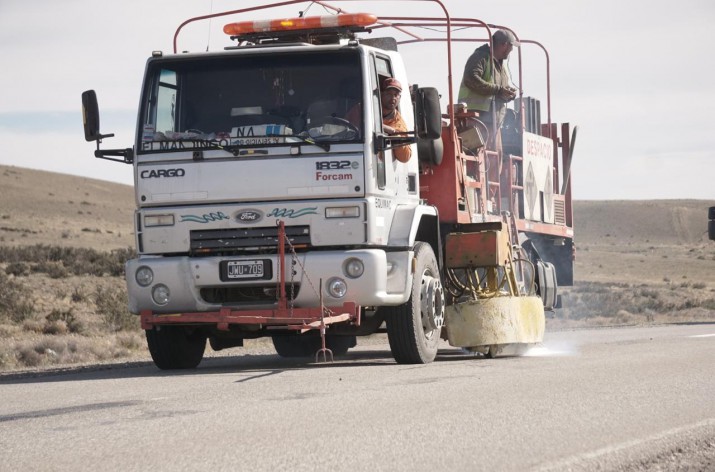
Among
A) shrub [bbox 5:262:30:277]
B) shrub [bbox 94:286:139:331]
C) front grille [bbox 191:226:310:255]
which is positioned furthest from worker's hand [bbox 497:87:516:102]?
shrub [bbox 5:262:30:277]

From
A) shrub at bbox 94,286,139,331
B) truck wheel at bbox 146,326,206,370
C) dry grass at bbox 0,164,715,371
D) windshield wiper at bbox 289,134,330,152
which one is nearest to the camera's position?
windshield wiper at bbox 289,134,330,152

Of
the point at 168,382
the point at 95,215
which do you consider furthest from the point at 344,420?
the point at 95,215

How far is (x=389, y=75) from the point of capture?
41.4ft

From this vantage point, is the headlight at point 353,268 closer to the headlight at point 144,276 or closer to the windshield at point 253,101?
the windshield at point 253,101

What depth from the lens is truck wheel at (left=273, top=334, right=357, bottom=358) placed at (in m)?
15.1

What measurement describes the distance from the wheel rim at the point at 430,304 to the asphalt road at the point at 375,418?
22.6 inches

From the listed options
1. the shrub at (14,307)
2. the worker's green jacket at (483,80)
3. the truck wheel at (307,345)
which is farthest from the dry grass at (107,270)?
the worker's green jacket at (483,80)

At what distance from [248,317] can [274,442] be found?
4.74 m

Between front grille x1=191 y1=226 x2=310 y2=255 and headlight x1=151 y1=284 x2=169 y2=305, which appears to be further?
headlight x1=151 y1=284 x2=169 y2=305

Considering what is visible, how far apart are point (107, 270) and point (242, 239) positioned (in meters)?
27.3

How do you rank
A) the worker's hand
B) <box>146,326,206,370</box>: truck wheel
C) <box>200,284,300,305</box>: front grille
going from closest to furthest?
1. <box>200,284,300,305</box>: front grille
2. <box>146,326,206,370</box>: truck wheel
3. the worker's hand

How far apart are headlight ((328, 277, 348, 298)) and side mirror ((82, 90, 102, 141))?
8.53 feet

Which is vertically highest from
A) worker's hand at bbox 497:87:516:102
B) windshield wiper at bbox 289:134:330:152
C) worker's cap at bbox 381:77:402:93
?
worker's hand at bbox 497:87:516:102

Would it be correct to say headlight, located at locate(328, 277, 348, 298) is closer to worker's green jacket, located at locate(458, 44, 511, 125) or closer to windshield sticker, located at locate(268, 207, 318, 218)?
windshield sticker, located at locate(268, 207, 318, 218)
